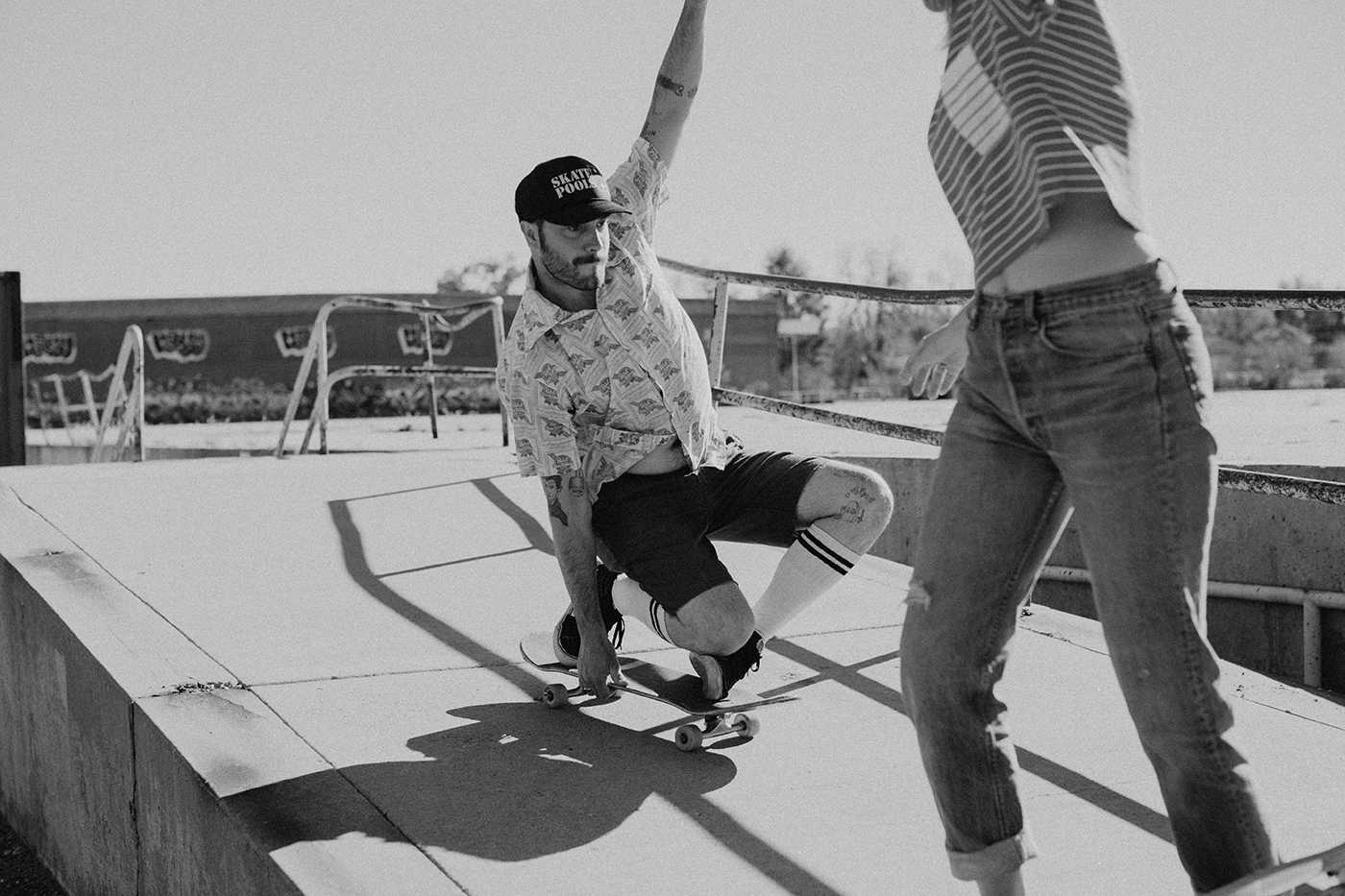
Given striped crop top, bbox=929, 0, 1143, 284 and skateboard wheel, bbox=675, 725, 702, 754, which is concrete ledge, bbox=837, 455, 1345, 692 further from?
striped crop top, bbox=929, 0, 1143, 284

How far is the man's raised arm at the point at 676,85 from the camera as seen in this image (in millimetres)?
3995

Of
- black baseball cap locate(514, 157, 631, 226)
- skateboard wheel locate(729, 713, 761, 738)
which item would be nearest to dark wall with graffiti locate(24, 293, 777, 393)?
black baseball cap locate(514, 157, 631, 226)

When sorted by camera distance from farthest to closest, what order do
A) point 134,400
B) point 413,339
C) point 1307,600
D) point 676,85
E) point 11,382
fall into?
1. point 413,339
2. point 134,400
3. point 11,382
4. point 1307,600
5. point 676,85

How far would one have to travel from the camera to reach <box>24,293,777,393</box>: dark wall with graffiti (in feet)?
100

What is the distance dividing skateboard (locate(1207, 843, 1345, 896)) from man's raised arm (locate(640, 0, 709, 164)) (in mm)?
2701

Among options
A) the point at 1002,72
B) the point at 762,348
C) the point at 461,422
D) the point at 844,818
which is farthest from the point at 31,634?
the point at 762,348

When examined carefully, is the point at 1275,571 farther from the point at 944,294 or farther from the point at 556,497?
the point at 556,497

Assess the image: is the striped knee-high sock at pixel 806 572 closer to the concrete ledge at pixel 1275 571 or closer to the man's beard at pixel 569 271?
the man's beard at pixel 569 271

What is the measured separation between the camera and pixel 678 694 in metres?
3.61

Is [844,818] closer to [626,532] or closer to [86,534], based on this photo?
[626,532]

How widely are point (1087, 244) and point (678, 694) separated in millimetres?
1960

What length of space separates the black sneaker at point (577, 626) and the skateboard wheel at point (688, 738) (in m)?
0.44

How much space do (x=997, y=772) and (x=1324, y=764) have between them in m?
1.46

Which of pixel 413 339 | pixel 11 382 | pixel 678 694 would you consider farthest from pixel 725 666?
pixel 413 339
